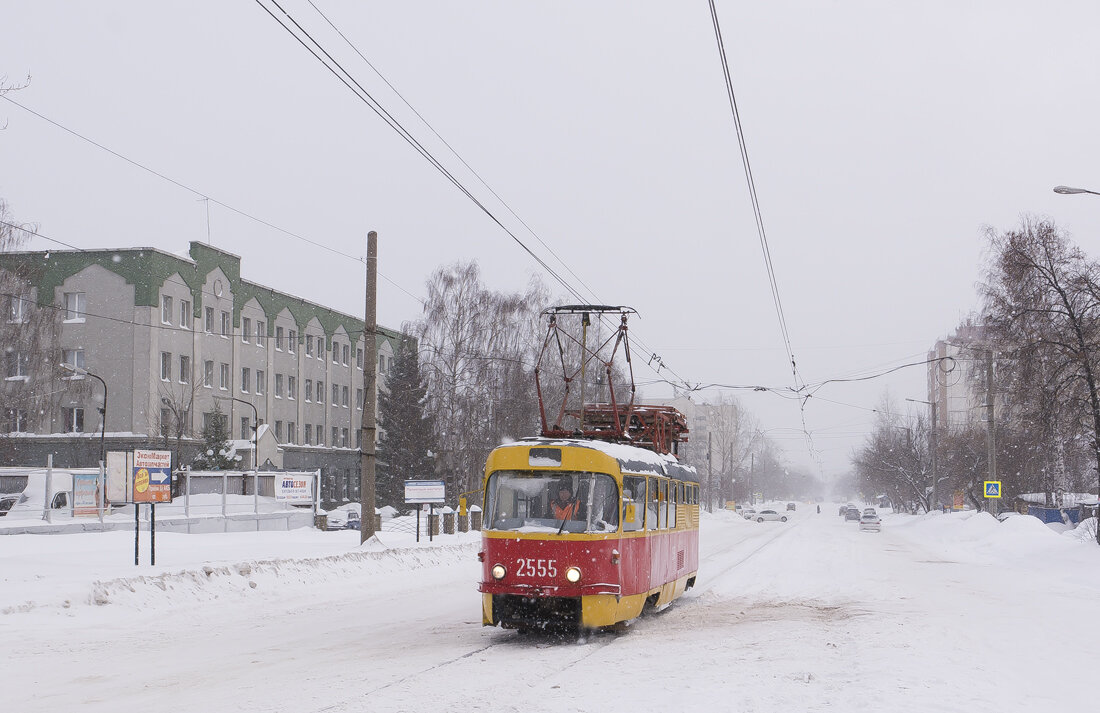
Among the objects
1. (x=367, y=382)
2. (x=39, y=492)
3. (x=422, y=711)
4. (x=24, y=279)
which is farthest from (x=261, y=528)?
(x=422, y=711)

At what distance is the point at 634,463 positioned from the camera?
569 inches

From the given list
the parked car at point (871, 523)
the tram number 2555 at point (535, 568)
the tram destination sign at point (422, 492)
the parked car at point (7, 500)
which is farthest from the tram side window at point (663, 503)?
the parked car at point (871, 523)

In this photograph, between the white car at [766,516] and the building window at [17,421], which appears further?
the white car at [766,516]

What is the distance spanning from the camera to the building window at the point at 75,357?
57406mm

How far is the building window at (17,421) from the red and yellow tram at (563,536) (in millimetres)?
44116

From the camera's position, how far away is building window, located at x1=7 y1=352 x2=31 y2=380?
51156mm

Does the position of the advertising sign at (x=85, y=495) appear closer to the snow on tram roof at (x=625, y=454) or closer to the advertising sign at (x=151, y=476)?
the advertising sign at (x=151, y=476)

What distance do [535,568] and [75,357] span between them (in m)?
51.1

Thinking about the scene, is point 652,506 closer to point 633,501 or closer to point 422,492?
point 633,501

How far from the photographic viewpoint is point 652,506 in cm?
1531

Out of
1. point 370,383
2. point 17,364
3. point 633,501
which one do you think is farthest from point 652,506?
point 17,364

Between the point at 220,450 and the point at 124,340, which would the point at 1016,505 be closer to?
the point at 220,450

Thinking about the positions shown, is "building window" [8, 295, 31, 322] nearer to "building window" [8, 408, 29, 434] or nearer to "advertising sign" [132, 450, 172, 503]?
"building window" [8, 408, 29, 434]

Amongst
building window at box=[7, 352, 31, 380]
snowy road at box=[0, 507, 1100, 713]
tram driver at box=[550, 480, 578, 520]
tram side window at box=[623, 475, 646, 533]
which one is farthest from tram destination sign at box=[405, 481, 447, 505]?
building window at box=[7, 352, 31, 380]
